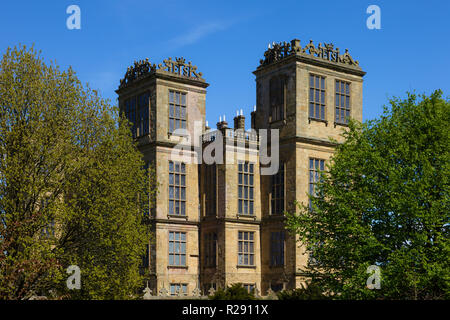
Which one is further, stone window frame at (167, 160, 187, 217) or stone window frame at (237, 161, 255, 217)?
stone window frame at (237, 161, 255, 217)

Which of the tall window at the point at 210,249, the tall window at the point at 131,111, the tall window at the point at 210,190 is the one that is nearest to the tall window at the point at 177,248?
the tall window at the point at 210,249

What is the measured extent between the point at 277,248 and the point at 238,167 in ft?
22.6

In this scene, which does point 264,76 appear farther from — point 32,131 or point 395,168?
point 32,131

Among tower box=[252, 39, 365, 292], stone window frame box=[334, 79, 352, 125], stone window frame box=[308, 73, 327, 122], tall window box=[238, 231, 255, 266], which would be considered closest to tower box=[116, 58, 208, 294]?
tall window box=[238, 231, 255, 266]

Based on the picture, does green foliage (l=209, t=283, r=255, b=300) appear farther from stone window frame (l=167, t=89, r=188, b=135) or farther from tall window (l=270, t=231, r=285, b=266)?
stone window frame (l=167, t=89, r=188, b=135)

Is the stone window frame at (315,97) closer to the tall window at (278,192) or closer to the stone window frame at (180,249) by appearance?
the tall window at (278,192)

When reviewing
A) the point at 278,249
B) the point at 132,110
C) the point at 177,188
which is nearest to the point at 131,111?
the point at 132,110

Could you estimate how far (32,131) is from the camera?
35.8 metres

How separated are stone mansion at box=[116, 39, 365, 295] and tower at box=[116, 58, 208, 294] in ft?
0.26

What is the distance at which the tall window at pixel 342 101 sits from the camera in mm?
55906

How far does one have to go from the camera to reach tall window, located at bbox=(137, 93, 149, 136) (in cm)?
5559

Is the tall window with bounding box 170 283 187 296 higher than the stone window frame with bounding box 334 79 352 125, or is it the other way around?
the stone window frame with bounding box 334 79 352 125
